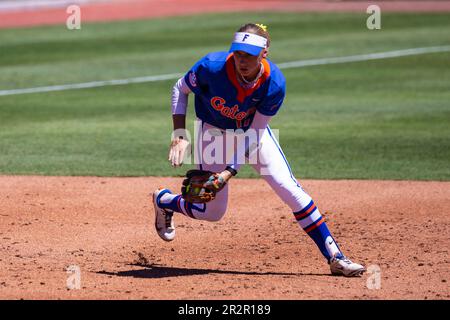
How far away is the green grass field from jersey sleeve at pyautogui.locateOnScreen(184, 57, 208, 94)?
384 centimetres

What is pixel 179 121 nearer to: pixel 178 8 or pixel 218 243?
→ pixel 218 243

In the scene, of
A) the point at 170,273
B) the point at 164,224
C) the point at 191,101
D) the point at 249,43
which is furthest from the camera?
the point at 191,101

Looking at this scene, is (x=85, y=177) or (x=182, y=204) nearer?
(x=182, y=204)

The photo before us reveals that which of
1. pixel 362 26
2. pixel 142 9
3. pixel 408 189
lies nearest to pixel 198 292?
pixel 408 189

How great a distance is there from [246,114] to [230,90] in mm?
270

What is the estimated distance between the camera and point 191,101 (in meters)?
15.1

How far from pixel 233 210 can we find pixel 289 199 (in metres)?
2.35

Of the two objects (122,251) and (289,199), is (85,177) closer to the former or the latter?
(122,251)

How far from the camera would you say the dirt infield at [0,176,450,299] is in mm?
Answer: 6531

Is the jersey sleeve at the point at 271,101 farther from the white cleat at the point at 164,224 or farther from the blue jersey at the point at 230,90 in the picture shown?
the white cleat at the point at 164,224

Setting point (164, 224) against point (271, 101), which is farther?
point (164, 224)

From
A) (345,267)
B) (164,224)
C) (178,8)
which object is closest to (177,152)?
(164,224)

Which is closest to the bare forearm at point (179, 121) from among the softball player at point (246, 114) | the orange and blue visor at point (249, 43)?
the softball player at point (246, 114)

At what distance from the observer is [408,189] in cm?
992
